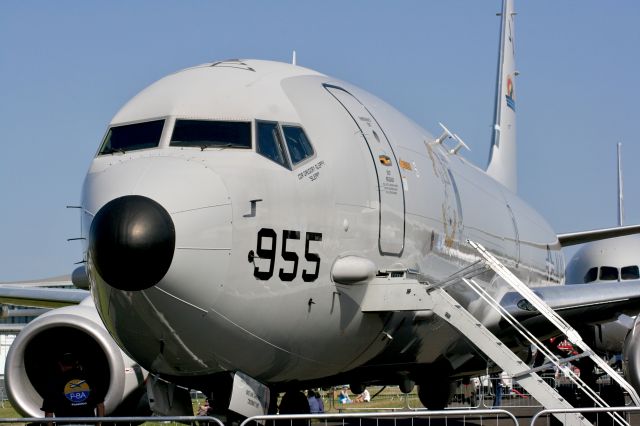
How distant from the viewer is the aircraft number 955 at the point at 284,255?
9.02 metres

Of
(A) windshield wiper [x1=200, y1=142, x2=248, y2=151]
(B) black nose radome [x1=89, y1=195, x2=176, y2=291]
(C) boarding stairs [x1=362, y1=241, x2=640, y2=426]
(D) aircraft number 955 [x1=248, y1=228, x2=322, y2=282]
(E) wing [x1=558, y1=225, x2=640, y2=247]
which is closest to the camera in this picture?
(B) black nose radome [x1=89, y1=195, x2=176, y2=291]

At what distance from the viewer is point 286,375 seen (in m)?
10.1

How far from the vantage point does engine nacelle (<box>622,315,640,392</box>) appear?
13414mm

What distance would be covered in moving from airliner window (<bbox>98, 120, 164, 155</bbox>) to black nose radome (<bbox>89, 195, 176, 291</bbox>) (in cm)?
142

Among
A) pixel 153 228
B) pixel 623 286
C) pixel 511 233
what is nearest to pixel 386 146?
pixel 153 228

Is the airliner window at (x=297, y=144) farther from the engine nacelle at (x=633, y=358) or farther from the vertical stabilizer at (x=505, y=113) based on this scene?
the vertical stabilizer at (x=505, y=113)

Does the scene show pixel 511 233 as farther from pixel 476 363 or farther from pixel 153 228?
pixel 153 228

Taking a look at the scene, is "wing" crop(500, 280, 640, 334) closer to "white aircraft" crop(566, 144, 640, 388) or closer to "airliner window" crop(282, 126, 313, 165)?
"airliner window" crop(282, 126, 313, 165)

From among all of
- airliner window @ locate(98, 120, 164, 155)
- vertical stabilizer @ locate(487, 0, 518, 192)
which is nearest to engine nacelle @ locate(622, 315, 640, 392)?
airliner window @ locate(98, 120, 164, 155)

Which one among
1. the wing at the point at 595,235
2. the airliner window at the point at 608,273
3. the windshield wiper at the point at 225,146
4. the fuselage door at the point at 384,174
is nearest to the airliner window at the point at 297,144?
the windshield wiper at the point at 225,146

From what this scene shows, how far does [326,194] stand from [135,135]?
6.26ft

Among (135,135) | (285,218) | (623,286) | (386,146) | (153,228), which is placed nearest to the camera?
(153,228)

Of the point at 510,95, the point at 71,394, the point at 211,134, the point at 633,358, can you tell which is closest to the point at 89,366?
the point at 71,394

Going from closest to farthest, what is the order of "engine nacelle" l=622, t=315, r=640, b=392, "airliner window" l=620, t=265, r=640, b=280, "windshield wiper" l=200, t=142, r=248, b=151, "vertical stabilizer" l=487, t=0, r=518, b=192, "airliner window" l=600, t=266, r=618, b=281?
"windshield wiper" l=200, t=142, r=248, b=151
"engine nacelle" l=622, t=315, r=640, b=392
"airliner window" l=620, t=265, r=640, b=280
"airliner window" l=600, t=266, r=618, b=281
"vertical stabilizer" l=487, t=0, r=518, b=192
